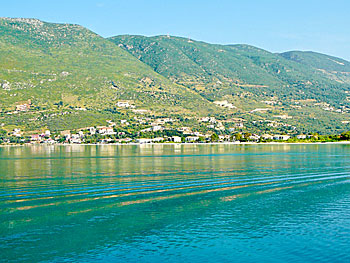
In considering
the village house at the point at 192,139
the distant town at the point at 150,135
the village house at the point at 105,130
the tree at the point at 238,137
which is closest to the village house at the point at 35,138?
the distant town at the point at 150,135

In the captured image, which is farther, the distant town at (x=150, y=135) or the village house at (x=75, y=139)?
the distant town at (x=150, y=135)

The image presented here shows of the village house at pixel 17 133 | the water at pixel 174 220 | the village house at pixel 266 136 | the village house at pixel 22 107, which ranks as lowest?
the water at pixel 174 220

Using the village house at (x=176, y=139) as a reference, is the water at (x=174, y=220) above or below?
below

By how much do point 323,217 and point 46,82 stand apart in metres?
183

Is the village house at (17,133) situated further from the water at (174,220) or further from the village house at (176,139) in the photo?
the water at (174,220)

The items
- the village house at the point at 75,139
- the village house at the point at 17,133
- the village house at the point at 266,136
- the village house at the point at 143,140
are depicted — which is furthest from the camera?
the village house at the point at 266,136

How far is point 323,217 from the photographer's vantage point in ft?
75.2

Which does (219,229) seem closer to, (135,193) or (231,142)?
(135,193)

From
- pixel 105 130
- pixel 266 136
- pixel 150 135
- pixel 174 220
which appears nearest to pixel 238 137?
pixel 266 136

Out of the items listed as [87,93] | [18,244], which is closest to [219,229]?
[18,244]

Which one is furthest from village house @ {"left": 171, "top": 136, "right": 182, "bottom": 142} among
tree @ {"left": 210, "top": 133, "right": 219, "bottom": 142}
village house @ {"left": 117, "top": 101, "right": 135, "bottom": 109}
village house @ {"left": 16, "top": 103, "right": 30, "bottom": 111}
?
village house @ {"left": 16, "top": 103, "right": 30, "bottom": 111}

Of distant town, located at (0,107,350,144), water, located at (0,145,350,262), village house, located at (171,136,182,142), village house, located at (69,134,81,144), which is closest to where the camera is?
water, located at (0,145,350,262)

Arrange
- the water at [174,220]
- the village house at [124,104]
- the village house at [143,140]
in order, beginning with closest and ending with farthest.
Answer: the water at [174,220] < the village house at [143,140] < the village house at [124,104]

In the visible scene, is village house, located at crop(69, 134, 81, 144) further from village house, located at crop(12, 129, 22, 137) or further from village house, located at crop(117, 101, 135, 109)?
village house, located at crop(117, 101, 135, 109)
